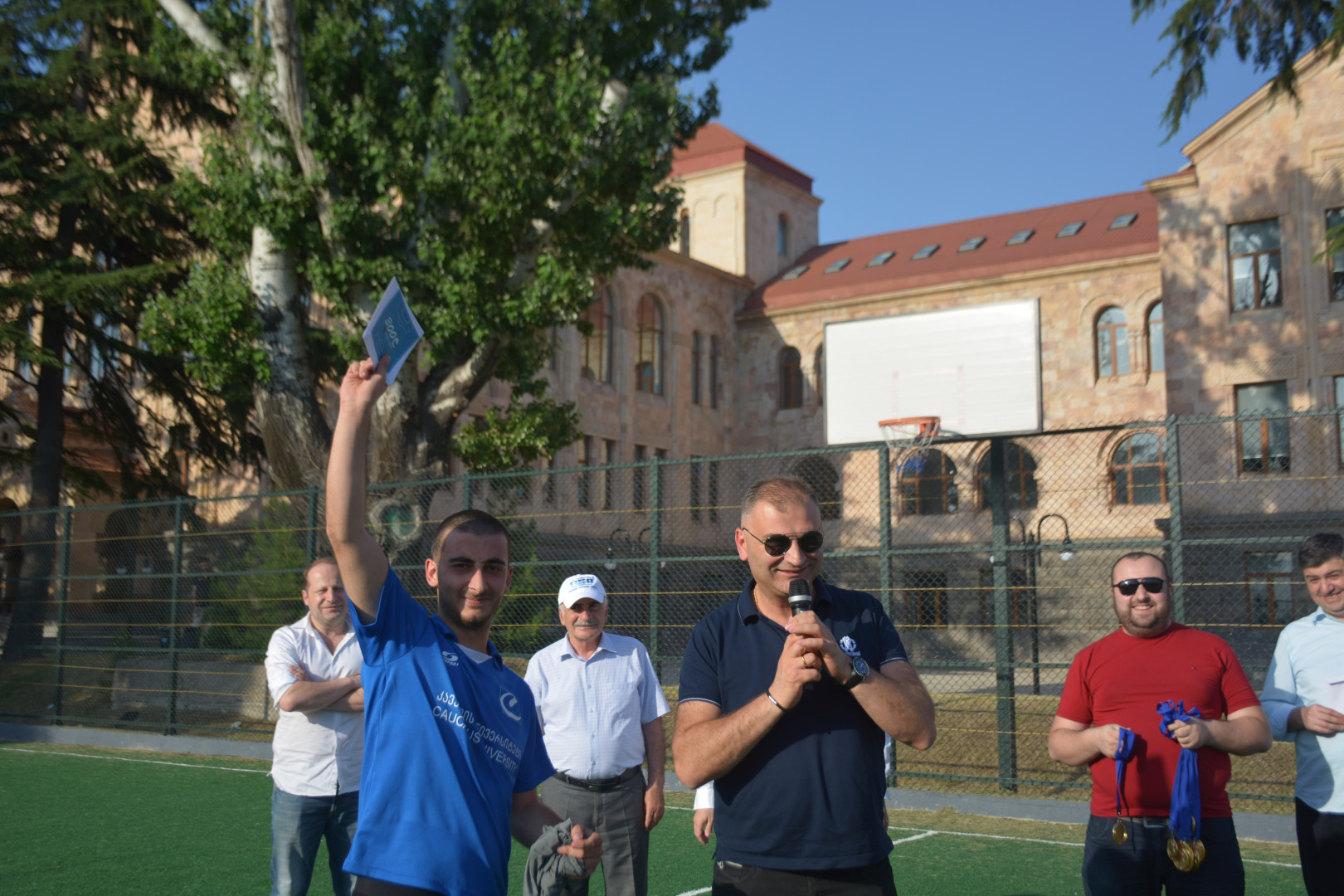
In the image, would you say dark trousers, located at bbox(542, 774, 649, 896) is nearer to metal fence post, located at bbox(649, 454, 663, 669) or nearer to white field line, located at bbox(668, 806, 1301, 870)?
white field line, located at bbox(668, 806, 1301, 870)

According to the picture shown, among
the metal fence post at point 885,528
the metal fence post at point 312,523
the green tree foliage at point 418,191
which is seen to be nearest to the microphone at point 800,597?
the metal fence post at point 885,528

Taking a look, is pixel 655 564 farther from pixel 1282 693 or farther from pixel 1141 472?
pixel 1141 472

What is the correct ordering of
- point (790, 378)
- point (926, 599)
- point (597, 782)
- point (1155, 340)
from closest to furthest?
point (597, 782), point (926, 599), point (1155, 340), point (790, 378)

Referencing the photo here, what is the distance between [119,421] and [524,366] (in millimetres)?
10494

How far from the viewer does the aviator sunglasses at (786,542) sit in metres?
3.12

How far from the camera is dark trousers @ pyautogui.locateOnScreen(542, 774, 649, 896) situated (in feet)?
19.1

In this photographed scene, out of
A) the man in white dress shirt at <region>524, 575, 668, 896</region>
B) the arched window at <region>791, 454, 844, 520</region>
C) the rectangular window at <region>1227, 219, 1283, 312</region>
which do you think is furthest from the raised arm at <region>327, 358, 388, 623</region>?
the rectangular window at <region>1227, 219, 1283, 312</region>

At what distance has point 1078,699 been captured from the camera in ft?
15.4

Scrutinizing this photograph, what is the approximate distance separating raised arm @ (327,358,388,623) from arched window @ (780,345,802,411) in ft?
149

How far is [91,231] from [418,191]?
9.97 m

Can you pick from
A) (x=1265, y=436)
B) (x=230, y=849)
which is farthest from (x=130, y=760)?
(x=1265, y=436)

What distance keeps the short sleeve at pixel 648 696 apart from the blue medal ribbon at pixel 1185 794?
9.16 feet

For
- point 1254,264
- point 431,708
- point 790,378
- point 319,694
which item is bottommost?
point 319,694

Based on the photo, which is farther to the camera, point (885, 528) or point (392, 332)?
point (885, 528)
